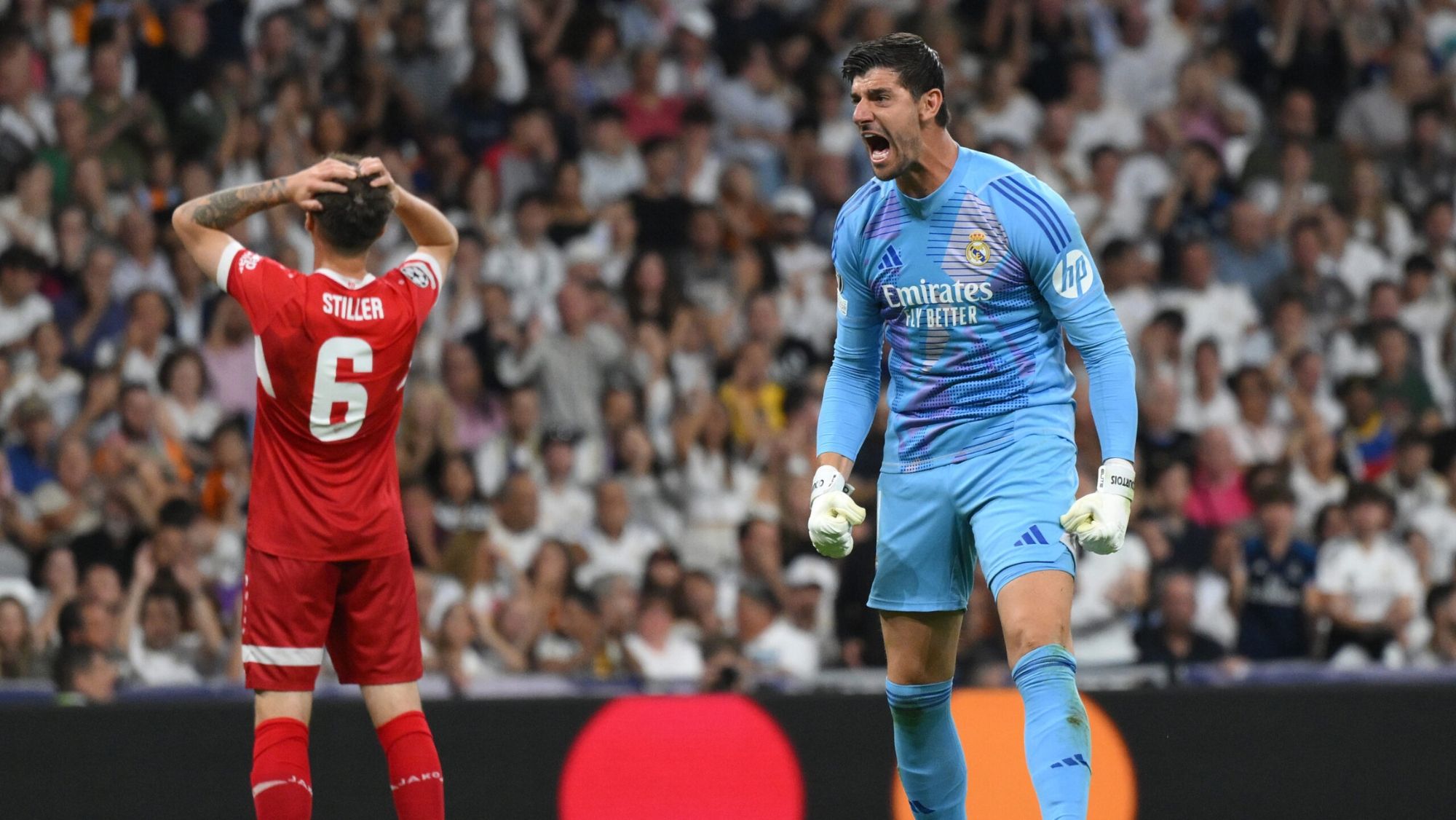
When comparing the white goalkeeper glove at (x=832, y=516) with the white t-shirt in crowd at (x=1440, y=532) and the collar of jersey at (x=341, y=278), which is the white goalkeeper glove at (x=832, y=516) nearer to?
the collar of jersey at (x=341, y=278)

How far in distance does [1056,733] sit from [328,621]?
7.27 feet

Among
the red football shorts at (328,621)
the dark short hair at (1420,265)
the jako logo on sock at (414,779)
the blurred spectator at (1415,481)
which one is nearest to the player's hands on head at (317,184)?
the red football shorts at (328,621)

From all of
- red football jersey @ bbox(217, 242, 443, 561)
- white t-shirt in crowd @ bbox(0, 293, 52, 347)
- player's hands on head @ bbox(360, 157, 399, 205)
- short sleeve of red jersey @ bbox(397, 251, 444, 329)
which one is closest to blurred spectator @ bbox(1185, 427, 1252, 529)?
short sleeve of red jersey @ bbox(397, 251, 444, 329)

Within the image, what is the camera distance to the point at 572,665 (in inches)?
357

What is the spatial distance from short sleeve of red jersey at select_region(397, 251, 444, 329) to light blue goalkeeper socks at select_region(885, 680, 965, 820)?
1.84 metres

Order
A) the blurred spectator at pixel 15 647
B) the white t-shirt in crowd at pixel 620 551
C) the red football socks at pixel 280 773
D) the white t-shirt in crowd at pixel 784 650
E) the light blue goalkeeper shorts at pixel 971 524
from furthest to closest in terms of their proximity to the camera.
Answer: the white t-shirt in crowd at pixel 620 551
the white t-shirt in crowd at pixel 784 650
the blurred spectator at pixel 15 647
the red football socks at pixel 280 773
the light blue goalkeeper shorts at pixel 971 524

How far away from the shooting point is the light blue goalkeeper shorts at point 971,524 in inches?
196

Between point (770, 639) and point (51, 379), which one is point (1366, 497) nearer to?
→ point (770, 639)

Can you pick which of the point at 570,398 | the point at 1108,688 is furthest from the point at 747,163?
the point at 1108,688

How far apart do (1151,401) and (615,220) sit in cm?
348

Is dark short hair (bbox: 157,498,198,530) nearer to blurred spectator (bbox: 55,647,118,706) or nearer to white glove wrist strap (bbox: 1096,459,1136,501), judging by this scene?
blurred spectator (bbox: 55,647,118,706)

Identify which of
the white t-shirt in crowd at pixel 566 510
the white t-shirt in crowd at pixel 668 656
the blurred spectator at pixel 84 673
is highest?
the white t-shirt in crowd at pixel 566 510

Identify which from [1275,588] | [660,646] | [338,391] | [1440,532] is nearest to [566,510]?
[660,646]

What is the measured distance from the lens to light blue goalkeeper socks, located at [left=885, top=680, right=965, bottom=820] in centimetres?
531
